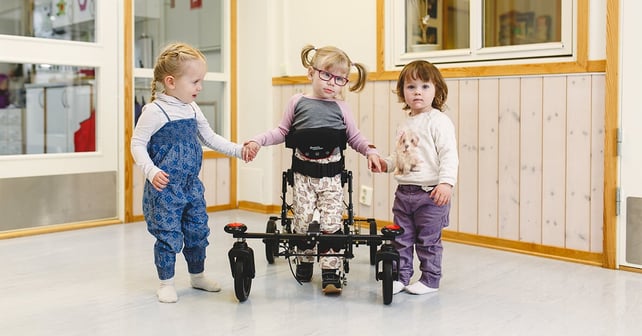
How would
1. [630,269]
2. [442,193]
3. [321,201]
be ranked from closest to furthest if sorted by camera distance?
[442,193]
[321,201]
[630,269]

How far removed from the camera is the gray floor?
7.31 feet

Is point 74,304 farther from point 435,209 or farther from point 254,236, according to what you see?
point 435,209

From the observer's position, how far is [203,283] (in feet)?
8.77

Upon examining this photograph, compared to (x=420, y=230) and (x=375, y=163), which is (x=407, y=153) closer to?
(x=375, y=163)

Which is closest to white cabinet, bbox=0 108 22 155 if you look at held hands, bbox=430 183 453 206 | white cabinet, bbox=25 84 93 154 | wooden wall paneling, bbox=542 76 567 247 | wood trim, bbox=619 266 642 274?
white cabinet, bbox=25 84 93 154

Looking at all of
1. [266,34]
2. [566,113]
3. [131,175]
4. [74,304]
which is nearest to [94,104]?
[131,175]

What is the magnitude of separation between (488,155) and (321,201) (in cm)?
117

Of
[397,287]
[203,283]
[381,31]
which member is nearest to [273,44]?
[381,31]

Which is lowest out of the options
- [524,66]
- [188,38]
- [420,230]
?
[420,230]

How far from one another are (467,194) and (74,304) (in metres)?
2.00

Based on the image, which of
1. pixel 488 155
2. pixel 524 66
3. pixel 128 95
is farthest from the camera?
pixel 128 95

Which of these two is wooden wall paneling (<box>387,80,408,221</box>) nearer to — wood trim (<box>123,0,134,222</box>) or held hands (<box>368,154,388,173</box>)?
held hands (<box>368,154,388,173</box>)

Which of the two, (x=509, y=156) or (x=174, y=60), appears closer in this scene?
(x=174, y=60)

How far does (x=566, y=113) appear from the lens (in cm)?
320
